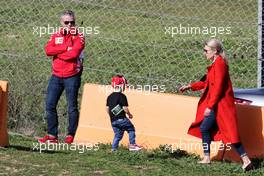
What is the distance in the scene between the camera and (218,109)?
33.5 ft

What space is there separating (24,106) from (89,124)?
157cm

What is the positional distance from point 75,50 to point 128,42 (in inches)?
69.8

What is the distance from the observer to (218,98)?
399 inches

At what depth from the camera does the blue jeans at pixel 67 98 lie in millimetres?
11695

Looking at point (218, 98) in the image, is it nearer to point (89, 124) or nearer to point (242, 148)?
point (242, 148)

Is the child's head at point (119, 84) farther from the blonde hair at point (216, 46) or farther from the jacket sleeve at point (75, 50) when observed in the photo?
the blonde hair at point (216, 46)

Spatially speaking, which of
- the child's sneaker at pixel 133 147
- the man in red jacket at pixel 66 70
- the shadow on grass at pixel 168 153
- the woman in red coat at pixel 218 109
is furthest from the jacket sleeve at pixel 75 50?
the woman in red coat at pixel 218 109

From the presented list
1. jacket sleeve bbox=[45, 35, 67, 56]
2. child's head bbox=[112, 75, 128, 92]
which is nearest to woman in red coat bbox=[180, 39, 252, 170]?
child's head bbox=[112, 75, 128, 92]

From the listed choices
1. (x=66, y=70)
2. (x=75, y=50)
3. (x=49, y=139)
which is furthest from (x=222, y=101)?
(x=49, y=139)

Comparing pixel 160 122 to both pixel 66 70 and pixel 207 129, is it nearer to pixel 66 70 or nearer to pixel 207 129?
pixel 207 129

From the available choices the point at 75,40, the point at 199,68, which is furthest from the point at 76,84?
the point at 199,68

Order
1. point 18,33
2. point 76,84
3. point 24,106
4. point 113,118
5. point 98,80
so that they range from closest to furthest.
Result: point 113,118, point 76,84, point 24,106, point 98,80, point 18,33

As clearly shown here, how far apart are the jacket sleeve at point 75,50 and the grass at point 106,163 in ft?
3.98

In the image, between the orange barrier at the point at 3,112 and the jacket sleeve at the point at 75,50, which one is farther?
the jacket sleeve at the point at 75,50
